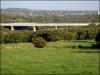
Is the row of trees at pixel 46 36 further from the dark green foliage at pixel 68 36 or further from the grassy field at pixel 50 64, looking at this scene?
the grassy field at pixel 50 64

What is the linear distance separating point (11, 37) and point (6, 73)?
4079 centimetres

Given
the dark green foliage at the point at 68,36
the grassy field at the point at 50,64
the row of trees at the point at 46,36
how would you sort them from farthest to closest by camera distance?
the dark green foliage at the point at 68,36
the row of trees at the point at 46,36
the grassy field at the point at 50,64

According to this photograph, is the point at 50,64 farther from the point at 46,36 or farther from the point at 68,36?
the point at 68,36

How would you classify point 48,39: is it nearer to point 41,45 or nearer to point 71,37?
point 71,37

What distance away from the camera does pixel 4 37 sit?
51750 mm

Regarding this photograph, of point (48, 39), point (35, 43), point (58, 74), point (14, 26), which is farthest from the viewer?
point (14, 26)

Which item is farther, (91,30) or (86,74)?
(91,30)

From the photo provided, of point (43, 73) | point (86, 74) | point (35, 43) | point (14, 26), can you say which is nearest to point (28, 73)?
point (43, 73)

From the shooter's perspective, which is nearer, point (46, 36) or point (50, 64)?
point (50, 64)

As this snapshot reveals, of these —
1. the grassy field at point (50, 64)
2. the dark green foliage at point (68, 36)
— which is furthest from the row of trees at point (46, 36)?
the grassy field at point (50, 64)

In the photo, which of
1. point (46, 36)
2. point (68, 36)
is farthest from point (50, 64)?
point (68, 36)

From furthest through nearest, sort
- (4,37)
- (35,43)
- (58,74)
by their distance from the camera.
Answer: (4,37)
(35,43)
(58,74)

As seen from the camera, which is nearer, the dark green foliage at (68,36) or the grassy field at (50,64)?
the grassy field at (50,64)

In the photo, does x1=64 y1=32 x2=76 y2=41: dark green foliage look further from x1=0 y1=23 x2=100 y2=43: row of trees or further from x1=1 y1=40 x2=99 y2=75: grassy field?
x1=1 y1=40 x2=99 y2=75: grassy field
